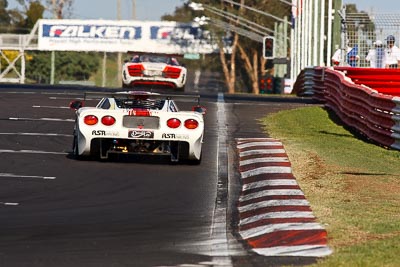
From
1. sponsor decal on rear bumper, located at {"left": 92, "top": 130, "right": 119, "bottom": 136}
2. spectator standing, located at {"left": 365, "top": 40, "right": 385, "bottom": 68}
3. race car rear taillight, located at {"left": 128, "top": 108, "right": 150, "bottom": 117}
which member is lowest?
sponsor decal on rear bumper, located at {"left": 92, "top": 130, "right": 119, "bottom": 136}

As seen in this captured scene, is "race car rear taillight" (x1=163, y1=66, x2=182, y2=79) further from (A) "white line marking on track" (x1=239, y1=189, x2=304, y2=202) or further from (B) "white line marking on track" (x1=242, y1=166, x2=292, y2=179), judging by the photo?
(A) "white line marking on track" (x1=239, y1=189, x2=304, y2=202)

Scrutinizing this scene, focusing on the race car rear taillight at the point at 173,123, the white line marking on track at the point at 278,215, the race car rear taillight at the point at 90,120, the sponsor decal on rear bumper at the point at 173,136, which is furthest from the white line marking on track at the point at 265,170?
the white line marking on track at the point at 278,215

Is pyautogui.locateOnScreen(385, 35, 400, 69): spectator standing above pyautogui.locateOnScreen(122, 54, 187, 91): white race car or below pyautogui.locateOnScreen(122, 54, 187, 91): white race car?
above

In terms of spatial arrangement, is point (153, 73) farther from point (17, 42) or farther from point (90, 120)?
point (17, 42)

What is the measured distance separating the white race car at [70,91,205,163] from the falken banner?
6811cm

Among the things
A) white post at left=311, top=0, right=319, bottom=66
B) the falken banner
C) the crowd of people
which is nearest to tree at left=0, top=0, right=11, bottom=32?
the falken banner

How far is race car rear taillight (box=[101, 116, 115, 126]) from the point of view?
15.7m

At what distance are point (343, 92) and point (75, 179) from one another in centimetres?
1173

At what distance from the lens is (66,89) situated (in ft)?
113

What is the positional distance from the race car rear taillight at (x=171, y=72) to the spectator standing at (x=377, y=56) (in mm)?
7471

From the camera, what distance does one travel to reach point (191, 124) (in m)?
15.9

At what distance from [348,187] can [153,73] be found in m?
22.1

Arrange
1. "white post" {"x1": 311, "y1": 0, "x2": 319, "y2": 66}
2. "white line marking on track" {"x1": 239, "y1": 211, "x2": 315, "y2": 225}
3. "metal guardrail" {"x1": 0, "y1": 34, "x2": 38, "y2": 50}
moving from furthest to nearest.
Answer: "metal guardrail" {"x1": 0, "y1": 34, "x2": 38, "y2": 50} → "white post" {"x1": 311, "y1": 0, "x2": 319, "y2": 66} → "white line marking on track" {"x1": 239, "y1": 211, "x2": 315, "y2": 225}

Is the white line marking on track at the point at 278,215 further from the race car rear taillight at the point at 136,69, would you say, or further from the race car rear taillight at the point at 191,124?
the race car rear taillight at the point at 136,69
